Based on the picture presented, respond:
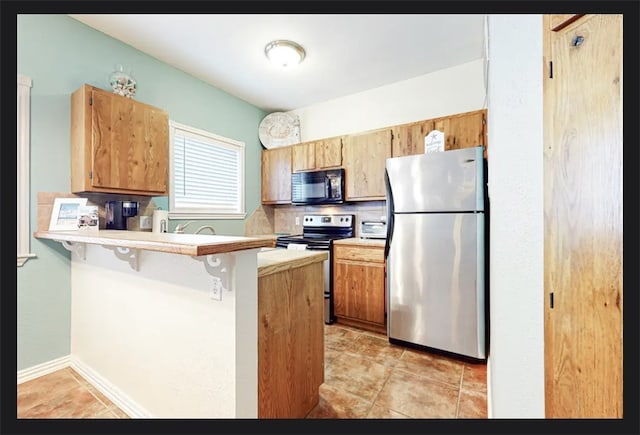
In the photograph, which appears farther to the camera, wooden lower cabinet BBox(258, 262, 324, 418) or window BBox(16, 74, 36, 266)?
window BBox(16, 74, 36, 266)

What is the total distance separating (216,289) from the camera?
111 centimetres

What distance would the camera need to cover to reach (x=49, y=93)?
6.49ft

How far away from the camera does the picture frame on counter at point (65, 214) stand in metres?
1.95

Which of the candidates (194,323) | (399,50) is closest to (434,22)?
(399,50)

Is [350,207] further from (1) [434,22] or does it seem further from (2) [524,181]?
(2) [524,181]

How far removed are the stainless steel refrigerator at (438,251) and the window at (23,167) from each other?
281 cm

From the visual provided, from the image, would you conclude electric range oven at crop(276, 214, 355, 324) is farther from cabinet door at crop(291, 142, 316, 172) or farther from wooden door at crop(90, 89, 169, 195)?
wooden door at crop(90, 89, 169, 195)

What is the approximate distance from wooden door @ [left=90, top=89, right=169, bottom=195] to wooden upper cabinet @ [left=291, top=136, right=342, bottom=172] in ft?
5.29

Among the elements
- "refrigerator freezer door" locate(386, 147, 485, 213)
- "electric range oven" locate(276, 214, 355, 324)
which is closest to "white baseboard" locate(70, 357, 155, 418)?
"electric range oven" locate(276, 214, 355, 324)

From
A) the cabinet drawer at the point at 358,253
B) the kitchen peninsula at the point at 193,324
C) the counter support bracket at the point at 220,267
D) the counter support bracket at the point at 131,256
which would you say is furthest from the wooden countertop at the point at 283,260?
the cabinet drawer at the point at 358,253

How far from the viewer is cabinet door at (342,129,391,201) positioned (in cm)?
295

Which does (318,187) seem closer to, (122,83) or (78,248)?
(122,83)

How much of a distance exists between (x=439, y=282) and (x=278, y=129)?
9.72 feet

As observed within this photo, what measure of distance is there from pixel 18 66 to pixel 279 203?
2.61 metres
